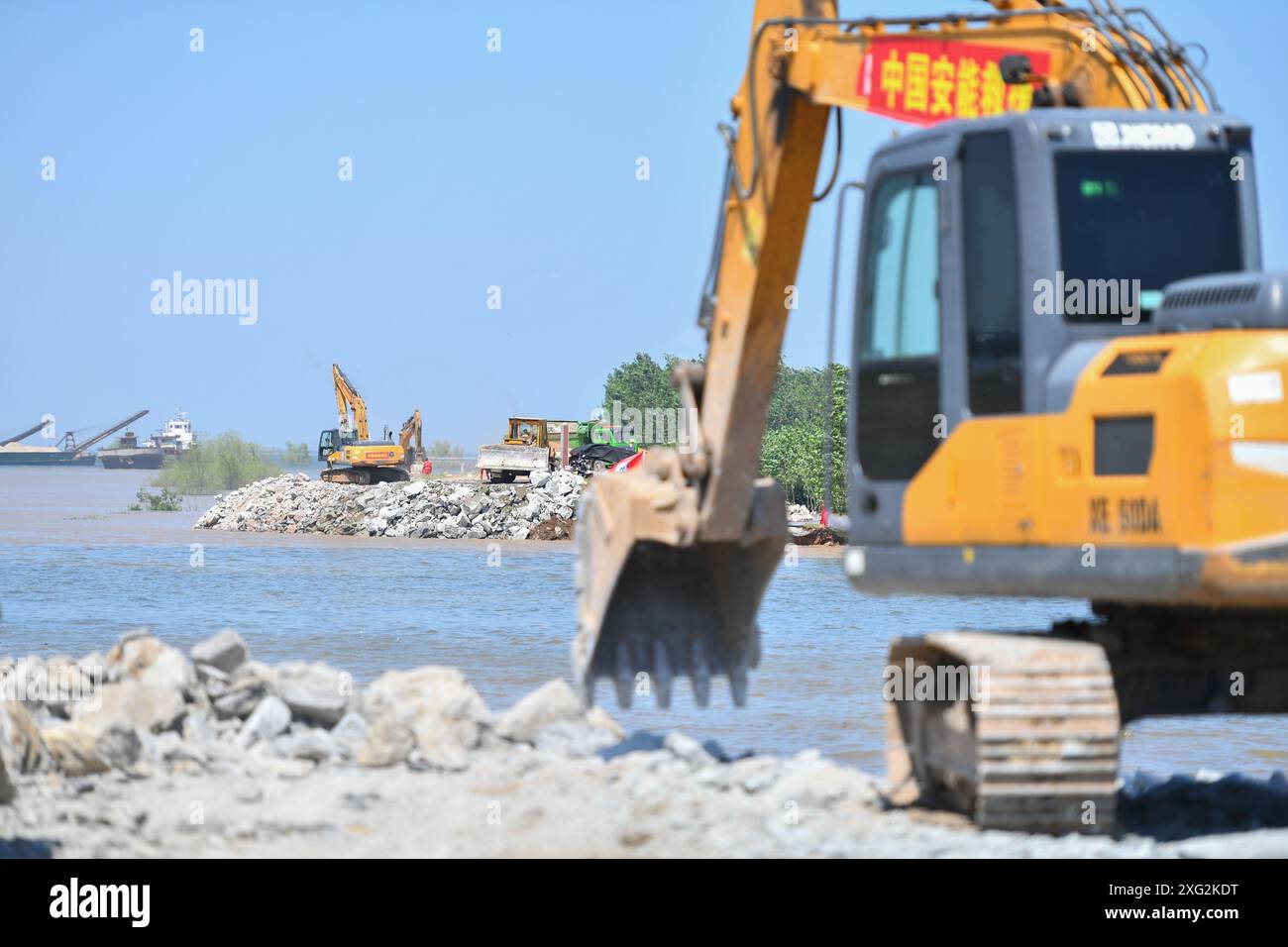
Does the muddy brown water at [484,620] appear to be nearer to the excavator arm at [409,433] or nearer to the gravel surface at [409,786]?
the gravel surface at [409,786]

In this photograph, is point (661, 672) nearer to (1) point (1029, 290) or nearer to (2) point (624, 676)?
(2) point (624, 676)

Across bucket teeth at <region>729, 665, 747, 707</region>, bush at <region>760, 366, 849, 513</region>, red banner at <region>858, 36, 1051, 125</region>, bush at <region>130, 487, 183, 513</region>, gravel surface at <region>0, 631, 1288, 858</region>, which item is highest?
red banner at <region>858, 36, 1051, 125</region>

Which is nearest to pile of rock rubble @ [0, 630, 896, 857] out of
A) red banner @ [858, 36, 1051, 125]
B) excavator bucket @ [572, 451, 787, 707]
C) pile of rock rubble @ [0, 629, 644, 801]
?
pile of rock rubble @ [0, 629, 644, 801]

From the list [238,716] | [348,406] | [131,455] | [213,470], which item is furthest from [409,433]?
[131,455]

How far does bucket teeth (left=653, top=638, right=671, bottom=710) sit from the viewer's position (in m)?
9.54

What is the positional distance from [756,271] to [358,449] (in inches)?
1966

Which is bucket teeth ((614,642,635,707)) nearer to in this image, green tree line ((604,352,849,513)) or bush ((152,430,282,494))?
green tree line ((604,352,849,513))

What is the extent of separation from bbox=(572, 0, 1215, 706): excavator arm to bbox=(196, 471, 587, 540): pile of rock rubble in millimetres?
36347

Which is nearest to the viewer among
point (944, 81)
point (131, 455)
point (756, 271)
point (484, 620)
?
point (944, 81)

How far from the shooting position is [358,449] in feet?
189

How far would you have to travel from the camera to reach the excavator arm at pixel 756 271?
26.1 feet

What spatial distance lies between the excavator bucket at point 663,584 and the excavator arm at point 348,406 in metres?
52.1
